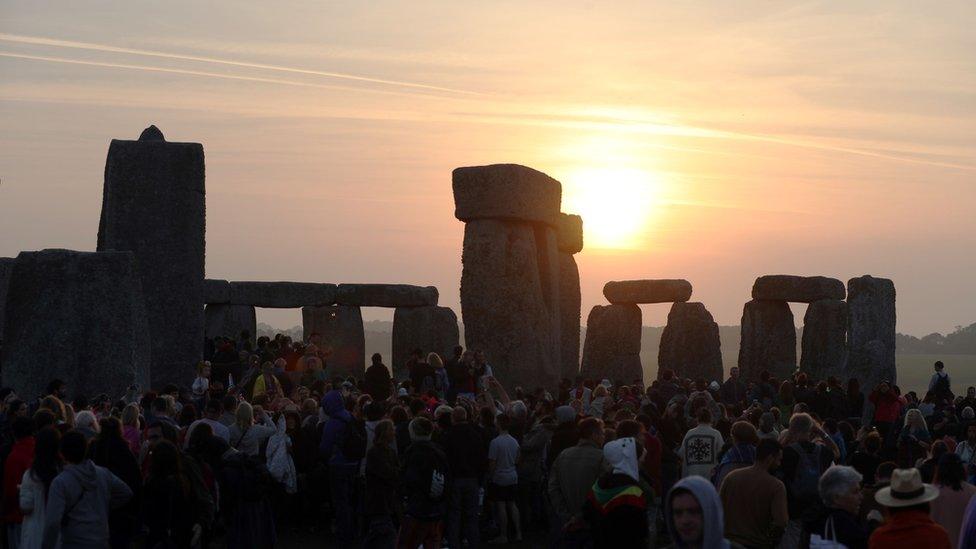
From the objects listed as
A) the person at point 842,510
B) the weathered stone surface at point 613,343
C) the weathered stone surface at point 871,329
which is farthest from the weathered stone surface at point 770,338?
the person at point 842,510

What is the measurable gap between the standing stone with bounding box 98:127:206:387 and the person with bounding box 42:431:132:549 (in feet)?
32.0

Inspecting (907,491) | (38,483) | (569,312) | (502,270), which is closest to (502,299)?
(502,270)

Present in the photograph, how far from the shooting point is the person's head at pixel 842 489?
21.2ft

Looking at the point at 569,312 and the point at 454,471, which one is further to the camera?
the point at 569,312

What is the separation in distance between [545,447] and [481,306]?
23.8 ft

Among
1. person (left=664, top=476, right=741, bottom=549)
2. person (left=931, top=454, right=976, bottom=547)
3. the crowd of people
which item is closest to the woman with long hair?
the crowd of people

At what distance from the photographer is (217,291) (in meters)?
33.1

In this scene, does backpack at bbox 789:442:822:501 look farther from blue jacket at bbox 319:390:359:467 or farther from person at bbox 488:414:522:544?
blue jacket at bbox 319:390:359:467

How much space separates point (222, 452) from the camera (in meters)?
9.70

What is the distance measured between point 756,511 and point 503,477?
5.01m

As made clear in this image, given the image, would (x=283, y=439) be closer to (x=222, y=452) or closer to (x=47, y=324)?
(x=222, y=452)

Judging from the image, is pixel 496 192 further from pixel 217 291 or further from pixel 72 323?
pixel 217 291

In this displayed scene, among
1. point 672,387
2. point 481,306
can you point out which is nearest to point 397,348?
point 481,306

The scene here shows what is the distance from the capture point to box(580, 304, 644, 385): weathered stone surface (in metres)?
31.3
